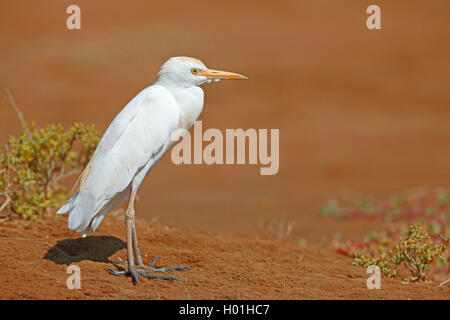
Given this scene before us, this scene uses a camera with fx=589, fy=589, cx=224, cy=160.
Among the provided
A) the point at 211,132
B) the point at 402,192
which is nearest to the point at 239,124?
the point at 211,132

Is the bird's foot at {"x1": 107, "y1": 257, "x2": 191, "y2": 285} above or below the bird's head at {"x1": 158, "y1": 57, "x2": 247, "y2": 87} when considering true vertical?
below

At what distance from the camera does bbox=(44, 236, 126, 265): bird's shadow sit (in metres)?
5.22

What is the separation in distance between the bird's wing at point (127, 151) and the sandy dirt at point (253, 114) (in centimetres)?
53

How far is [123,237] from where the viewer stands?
6195 millimetres

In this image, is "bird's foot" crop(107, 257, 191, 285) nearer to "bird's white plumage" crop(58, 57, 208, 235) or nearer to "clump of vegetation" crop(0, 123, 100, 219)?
"bird's white plumage" crop(58, 57, 208, 235)

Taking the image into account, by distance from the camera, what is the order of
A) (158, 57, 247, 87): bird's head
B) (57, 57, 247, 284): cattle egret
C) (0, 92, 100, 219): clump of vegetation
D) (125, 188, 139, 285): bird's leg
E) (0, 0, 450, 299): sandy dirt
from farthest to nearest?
(0, 92, 100, 219): clump of vegetation
(0, 0, 450, 299): sandy dirt
(158, 57, 247, 87): bird's head
(57, 57, 247, 284): cattle egret
(125, 188, 139, 285): bird's leg

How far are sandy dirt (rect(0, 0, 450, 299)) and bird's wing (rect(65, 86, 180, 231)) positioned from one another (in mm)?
529

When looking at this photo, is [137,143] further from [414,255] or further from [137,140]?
[414,255]

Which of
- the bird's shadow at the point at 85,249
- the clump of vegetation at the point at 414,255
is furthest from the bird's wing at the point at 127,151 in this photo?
the clump of vegetation at the point at 414,255

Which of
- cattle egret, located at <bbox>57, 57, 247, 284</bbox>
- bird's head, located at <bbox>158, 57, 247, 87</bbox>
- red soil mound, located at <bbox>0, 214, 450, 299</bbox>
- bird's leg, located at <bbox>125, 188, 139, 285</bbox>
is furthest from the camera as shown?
bird's head, located at <bbox>158, 57, 247, 87</bbox>

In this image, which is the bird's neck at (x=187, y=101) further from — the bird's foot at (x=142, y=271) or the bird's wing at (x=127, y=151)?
the bird's foot at (x=142, y=271)

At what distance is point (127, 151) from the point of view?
494 cm

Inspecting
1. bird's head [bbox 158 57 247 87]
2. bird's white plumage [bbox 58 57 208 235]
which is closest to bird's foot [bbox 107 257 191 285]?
bird's white plumage [bbox 58 57 208 235]

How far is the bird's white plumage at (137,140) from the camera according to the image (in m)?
4.94
